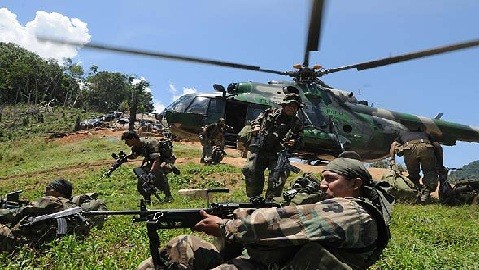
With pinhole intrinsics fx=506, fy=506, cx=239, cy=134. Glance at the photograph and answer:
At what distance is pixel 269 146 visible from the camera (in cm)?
874

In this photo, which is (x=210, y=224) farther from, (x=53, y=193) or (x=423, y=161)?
(x=423, y=161)

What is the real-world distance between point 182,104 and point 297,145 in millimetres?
8154

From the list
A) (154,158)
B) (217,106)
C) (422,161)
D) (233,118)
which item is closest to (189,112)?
(217,106)

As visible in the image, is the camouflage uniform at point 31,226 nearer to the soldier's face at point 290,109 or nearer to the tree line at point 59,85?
the soldier's face at point 290,109

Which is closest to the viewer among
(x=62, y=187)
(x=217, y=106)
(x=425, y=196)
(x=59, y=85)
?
(x=62, y=187)

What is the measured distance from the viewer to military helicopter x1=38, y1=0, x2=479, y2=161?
1437 centimetres

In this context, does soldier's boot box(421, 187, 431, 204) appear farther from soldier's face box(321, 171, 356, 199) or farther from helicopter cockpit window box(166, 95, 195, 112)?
soldier's face box(321, 171, 356, 199)

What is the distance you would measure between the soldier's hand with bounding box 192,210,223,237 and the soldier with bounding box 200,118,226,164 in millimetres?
12452

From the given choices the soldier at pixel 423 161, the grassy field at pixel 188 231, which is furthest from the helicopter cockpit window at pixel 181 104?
the soldier at pixel 423 161

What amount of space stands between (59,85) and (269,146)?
69.7m

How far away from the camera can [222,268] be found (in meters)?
3.07

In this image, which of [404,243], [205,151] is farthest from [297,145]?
[205,151]

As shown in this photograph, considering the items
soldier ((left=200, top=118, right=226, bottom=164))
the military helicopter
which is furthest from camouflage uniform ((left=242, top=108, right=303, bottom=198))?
soldier ((left=200, top=118, right=226, bottom=164))

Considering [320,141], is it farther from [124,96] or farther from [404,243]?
[124,96]
